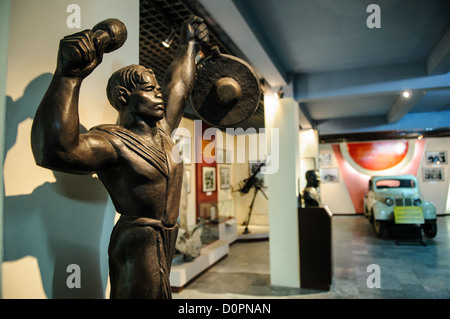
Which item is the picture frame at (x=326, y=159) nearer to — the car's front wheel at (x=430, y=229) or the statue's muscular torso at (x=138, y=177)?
the car's front wheel at (x=430, y=229)

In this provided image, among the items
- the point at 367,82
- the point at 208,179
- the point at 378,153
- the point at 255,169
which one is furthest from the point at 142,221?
the point at 378,153

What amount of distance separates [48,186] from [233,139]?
26.8 feet

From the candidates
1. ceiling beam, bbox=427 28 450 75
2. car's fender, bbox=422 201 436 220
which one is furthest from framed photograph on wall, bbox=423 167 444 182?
ceiling beam, bbox=427 28 450 75

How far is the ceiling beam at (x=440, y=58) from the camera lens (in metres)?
3.48

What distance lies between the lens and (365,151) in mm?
11789

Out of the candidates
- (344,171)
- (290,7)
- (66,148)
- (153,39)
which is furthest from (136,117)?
(344,171)

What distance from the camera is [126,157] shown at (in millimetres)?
940

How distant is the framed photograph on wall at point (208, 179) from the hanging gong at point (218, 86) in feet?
19.8

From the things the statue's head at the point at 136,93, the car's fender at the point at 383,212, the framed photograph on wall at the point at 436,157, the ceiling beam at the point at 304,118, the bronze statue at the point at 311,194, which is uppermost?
the ceiling beam at the point at 304,118

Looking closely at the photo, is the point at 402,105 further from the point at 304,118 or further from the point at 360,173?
the point at 360,173

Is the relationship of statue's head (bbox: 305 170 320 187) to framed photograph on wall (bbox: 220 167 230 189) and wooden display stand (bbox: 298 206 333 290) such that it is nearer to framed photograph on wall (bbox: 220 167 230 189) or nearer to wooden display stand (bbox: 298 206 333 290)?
wooden display stand (bbox: 298 206 333 290)

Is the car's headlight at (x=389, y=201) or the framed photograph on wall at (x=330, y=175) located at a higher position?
the framed photograph on wall at (x=330, y=175)

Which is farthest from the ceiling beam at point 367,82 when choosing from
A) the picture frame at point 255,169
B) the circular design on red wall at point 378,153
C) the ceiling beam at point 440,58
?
the circular design on red wall at point 378,153
